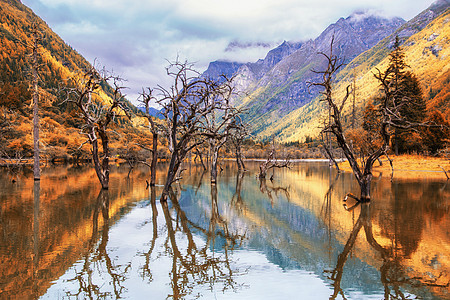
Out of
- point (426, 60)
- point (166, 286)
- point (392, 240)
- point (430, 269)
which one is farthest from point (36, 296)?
point (426, 60)

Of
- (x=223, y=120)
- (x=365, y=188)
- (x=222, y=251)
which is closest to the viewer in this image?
(x=222, y=251)

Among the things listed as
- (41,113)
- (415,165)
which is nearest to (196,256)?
(415,165)

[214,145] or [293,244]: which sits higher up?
[214,145]

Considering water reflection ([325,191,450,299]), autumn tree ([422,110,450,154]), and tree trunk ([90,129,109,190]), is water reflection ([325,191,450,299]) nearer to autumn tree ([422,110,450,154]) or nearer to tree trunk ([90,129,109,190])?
tree trunk ([90,129,109,190])

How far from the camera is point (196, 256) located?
22.9 ft

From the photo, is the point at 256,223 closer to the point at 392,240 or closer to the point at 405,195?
the point at 392,240

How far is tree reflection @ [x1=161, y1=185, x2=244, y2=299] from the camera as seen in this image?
5.55m

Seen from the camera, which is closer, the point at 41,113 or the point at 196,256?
the point at 196,256

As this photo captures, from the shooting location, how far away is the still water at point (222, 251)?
5277 mm

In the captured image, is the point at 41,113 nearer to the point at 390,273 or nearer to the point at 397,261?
the point at 397,261

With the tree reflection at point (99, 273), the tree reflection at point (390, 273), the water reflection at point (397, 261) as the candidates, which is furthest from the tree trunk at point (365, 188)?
the tree reflection at point (99, 273)

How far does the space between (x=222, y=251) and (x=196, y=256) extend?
750 mm

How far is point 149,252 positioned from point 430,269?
20.7 ft

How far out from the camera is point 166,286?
537 centimetres
